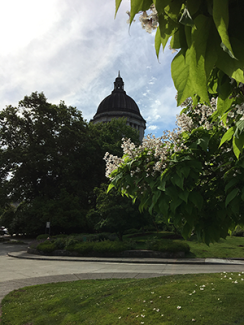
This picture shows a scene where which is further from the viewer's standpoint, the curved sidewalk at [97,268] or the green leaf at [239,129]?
the curved sidewalk at [97,268]

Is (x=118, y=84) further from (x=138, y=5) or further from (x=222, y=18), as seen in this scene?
(x=222, y=18)

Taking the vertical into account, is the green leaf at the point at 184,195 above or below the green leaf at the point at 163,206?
above

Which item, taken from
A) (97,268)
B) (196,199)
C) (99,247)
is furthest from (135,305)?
(99,247)

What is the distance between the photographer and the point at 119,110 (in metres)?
73.9

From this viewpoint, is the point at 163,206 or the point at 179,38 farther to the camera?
the point at 163,206

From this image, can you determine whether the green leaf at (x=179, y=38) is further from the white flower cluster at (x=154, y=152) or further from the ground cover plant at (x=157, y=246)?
the ground cover plant at (x=157, y=246)

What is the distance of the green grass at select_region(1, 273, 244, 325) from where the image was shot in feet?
16.6

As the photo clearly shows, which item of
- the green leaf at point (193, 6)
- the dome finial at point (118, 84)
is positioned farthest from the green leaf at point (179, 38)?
the dome finial at point (118, 84)

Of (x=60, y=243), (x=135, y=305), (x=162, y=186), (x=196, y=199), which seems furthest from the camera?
(x=60, y=243)

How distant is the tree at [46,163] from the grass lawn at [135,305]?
2596cm

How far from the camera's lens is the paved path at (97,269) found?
1133 centimetres

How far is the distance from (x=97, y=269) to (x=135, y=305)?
8.66 meters

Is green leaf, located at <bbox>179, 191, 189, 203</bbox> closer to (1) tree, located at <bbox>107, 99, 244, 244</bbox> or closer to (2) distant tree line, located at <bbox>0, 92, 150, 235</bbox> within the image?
(1) tree, located at <bbox>107, 99, 244, 244</bbox>

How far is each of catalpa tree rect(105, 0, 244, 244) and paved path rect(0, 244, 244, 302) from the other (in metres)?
7.46
